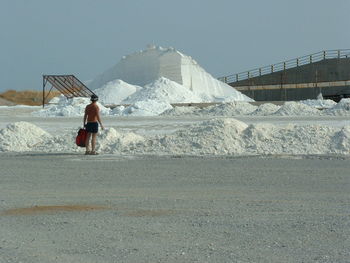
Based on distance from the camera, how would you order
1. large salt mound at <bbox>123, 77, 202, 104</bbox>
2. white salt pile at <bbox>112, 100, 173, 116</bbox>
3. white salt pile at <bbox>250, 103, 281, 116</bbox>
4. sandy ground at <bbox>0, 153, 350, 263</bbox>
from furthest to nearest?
large salt mound at <bbox>123, 77, 202, 104</bbox>
white salt pile at <bbox>112, 100, 173, 116</bbox>
white salt pile at <bbox>250, 103, 281, 116</bbox>
sandy ground at <bbox>0, 153, 350, 263</bbox>

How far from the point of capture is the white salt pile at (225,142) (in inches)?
711

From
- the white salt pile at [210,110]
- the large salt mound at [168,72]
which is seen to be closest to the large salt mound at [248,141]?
the white salt pile at [210,110]

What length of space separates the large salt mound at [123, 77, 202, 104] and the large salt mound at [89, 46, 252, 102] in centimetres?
459

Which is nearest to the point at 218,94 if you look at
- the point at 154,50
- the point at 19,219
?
the point at 154,50

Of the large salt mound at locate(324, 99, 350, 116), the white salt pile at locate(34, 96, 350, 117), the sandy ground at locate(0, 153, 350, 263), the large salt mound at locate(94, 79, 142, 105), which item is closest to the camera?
the sandy ground at locate(0, 153, 350, 263)

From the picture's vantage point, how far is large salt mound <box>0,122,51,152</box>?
19625mm

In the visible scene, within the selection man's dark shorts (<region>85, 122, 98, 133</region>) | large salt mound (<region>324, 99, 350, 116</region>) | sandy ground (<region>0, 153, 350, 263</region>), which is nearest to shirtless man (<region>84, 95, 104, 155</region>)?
man's dark shorts (<region>85, 122, 98, 133</region>)

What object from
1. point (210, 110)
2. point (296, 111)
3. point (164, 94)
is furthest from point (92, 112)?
point (164, 94)

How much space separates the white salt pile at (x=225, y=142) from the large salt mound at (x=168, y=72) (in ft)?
131

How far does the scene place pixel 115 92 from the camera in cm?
5712

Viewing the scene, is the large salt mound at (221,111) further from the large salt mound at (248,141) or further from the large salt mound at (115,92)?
the large salt mound at (248,141)

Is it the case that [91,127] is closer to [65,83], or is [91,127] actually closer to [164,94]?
[164,94]

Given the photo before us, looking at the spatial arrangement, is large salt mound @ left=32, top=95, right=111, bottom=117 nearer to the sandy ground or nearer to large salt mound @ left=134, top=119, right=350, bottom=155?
large salt mound @ left=134, top=119, right=350, bottom=155

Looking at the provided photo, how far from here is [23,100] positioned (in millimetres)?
74938
